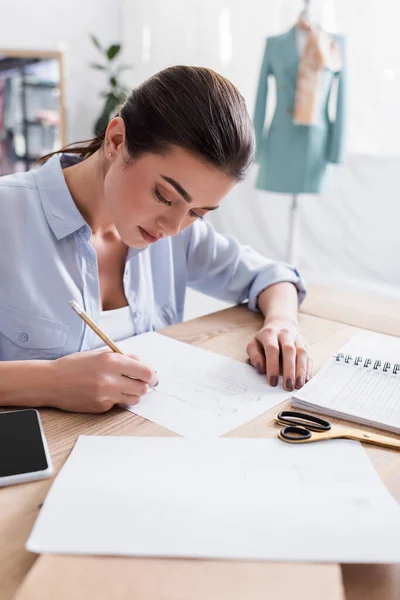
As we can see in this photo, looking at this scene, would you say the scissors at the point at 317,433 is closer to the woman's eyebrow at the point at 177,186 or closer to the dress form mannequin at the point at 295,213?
the woman's eyebrow at the point at 177,186

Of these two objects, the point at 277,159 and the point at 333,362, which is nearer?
the point at 333,362

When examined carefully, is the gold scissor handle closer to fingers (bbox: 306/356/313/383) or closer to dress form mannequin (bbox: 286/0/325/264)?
fingers (bbox: 306/356/313/383)

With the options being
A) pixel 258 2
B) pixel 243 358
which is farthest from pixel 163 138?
pixel 258 2

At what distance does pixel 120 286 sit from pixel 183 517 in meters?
0.72

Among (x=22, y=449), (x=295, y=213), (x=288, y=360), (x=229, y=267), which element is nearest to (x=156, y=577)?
(x=22, y=449)

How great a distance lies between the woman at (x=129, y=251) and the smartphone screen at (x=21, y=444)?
0.07 metres

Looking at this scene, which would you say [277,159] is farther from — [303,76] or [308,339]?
[308,339]

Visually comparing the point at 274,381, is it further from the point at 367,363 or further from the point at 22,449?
the point at 22,449

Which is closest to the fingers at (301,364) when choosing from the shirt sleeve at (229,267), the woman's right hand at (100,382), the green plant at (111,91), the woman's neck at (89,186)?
A: the woman's right hand at (100,382)

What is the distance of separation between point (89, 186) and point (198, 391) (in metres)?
0.48

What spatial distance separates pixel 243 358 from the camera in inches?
39.4

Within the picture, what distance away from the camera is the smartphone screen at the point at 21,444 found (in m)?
0.63

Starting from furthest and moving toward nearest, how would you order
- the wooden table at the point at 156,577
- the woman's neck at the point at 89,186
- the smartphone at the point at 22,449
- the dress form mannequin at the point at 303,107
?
the dress form mannequin at the point at 303,107
the woman's neck at the point at 89,186
the smartphone at the point at 22,449
the wooden table at the point at 156,577

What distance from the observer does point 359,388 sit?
87 cm
